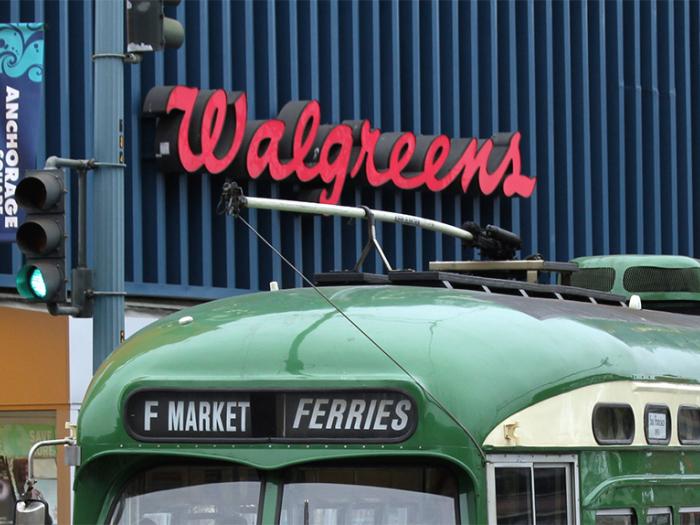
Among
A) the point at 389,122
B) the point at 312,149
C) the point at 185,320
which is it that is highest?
the point at 389,122

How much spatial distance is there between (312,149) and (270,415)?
14.5 m

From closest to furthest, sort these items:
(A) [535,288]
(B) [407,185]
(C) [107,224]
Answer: (A) [535,288] < (C) [107,224] < (B) [407,185]

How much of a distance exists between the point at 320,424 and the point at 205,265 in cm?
1369

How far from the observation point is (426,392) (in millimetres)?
6895

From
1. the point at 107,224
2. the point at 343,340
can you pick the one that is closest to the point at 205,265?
the point at 107,224

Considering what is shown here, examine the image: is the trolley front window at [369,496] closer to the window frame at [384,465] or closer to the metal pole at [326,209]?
the window frame at [384,465]

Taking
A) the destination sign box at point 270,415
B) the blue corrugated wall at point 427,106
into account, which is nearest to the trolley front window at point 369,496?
the destination sign box at point 270,415

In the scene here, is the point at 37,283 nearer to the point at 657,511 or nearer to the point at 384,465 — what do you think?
the point at 384,465

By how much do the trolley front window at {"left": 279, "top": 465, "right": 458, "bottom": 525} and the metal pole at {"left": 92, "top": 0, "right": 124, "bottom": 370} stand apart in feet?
15.2

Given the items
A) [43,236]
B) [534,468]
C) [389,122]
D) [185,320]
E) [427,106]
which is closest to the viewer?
[534,468]

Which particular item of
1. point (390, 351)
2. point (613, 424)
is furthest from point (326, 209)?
point (613, 424)

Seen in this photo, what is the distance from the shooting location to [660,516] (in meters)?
7.50

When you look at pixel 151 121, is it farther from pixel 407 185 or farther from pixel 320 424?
pixel 320 424

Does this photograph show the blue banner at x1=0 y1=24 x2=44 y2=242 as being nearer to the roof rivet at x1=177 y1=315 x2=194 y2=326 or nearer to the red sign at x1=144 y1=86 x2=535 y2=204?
the red sign at x1=144 y1=86 x2=535 y2=204
